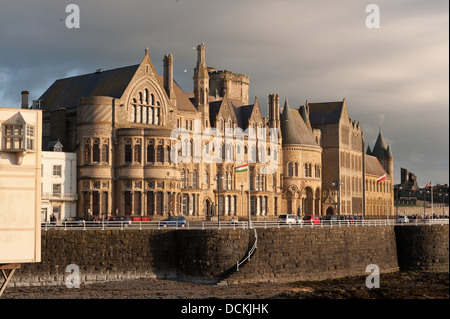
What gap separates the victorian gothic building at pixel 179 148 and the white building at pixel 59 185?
80 centimetres

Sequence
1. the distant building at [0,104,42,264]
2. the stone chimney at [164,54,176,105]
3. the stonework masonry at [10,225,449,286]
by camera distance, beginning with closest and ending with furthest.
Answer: the distant building at [0,104,42,264] → the stonework masonry at [10,225,449,286] → the stone chimney at [164,54,176,105]

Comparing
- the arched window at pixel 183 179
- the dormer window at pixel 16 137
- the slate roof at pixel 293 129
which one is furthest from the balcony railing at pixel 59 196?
the dormer window at pixel 16 137


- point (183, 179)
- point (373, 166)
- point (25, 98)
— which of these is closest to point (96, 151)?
point (183, 179)

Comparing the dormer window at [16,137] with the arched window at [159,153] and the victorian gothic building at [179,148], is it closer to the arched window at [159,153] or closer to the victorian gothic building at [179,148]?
the victorian gothic building at [179,148]

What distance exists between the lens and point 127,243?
5944 cm

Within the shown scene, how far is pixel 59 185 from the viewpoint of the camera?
82.9m

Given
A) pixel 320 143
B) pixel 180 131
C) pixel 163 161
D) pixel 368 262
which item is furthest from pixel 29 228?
pixel 320 143

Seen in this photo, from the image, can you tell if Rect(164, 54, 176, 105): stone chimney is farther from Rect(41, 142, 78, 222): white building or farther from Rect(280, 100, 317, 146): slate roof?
Rect(280, 100, 317, 146): slate roof

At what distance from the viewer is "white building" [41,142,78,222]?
81625mm

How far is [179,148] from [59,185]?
14.6m

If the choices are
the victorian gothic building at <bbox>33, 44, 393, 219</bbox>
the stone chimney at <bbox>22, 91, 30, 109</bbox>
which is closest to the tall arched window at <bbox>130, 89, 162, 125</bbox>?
the victorian gothic building at <bbox>33, 44, 393, 219</bbox>

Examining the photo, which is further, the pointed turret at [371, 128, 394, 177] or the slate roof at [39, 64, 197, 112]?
the pointed turret at [371, 128, 394, 177]

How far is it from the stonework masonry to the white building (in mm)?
23815

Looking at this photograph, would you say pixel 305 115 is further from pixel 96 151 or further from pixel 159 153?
pixel 96 151
